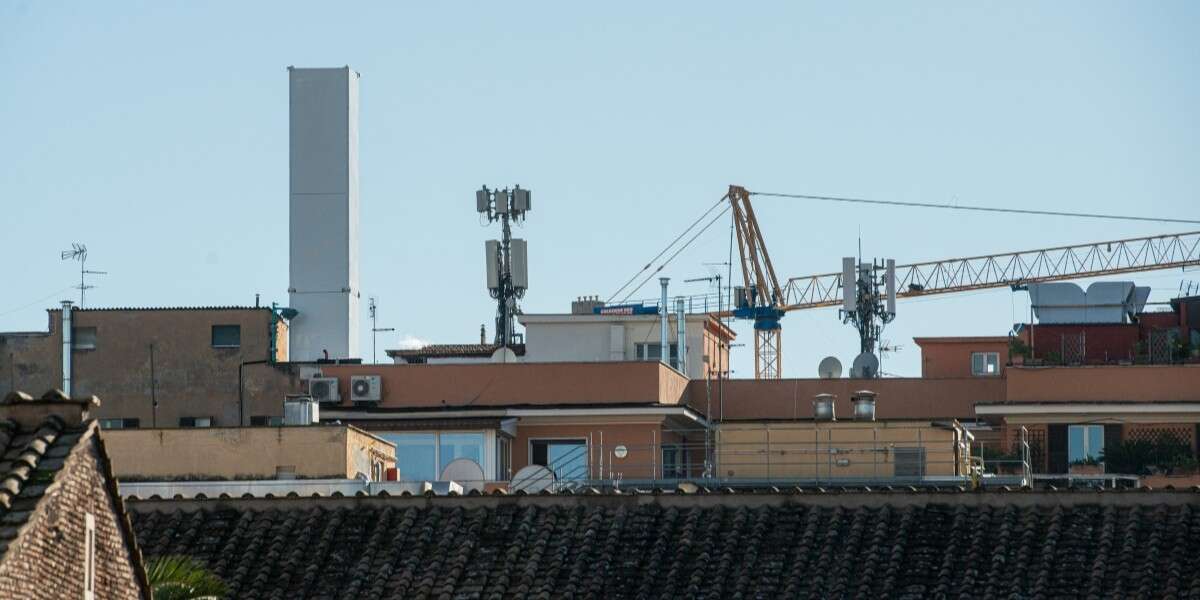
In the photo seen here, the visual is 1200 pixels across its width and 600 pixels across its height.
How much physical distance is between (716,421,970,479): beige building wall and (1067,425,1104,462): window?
471cm

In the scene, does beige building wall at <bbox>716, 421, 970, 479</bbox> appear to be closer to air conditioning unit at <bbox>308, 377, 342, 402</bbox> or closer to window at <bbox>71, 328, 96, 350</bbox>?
air conditioning unit at <bbox>308, 377, 342, 402</bbox>

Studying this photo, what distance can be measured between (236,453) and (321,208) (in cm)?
1960

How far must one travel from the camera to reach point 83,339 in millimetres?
63750

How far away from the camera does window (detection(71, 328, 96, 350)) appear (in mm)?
63719

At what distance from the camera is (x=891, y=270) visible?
95.7 meters

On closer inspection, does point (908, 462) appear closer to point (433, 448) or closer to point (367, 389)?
point (433, 448)

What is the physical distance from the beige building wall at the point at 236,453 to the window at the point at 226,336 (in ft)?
38.9

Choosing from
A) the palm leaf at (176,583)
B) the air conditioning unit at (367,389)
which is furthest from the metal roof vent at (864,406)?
the palm leaf at (176,583)

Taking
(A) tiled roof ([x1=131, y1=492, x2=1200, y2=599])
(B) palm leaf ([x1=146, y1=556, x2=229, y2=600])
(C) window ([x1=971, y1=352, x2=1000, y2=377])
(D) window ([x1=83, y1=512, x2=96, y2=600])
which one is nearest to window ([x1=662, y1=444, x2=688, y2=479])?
(C) window ([x1=971, y1=352, x2=1000, y2=377])

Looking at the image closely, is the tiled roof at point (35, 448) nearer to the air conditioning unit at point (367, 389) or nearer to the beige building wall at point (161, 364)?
the beige building wall at point (161, 364)

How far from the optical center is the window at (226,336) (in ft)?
206

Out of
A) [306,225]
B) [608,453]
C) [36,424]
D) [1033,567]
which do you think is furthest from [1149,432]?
[36,424]

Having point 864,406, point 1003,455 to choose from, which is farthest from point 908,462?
point 1003,455

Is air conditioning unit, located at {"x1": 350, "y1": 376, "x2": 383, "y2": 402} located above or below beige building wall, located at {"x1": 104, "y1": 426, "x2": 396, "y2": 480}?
above
